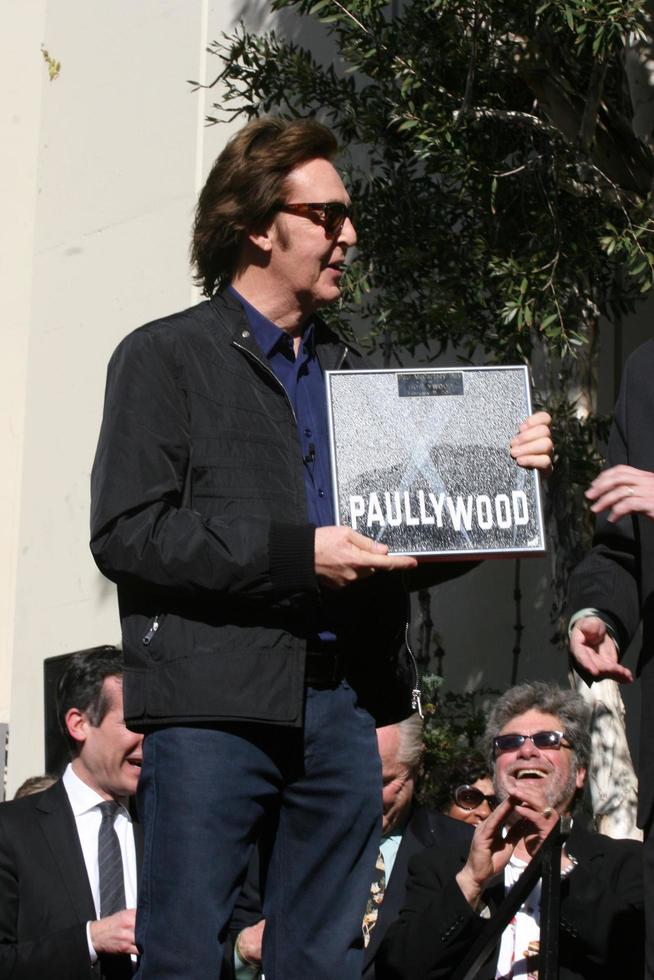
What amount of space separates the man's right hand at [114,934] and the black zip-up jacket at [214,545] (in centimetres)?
158

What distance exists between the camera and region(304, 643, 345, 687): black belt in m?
3.32

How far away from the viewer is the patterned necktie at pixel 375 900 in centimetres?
512

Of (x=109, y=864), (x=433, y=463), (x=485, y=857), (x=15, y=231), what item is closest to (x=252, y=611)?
(x=433, y=463)

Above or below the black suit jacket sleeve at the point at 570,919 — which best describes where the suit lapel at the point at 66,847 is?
above

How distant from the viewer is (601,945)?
4473mm

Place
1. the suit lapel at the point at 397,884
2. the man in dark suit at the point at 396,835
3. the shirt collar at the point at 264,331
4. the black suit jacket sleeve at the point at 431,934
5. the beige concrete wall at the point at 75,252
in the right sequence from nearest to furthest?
the shirt collar at the point at 264,331, the black suit jacket sleeve at the point at 431,934, the man in dark suit at the point at 396,835, the suit lapel at the point at 397,884, the beige concrete wall at the point at 75,252

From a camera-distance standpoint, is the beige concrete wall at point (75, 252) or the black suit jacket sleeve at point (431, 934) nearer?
the black suit jacket sleeve at point (431, 934)

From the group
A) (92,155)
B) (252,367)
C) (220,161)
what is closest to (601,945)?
(252,367)

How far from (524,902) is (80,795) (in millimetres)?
1715

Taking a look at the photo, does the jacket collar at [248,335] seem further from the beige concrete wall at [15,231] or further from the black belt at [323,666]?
the beige concrete wall at [15,231]

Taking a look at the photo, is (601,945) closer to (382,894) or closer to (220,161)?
(382,894)

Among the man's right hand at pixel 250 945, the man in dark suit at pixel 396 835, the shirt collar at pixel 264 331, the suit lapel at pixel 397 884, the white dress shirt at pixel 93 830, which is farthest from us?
the white dress shirt at pixel 93 830

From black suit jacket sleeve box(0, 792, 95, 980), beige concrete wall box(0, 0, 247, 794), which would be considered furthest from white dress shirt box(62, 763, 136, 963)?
beige concrete wall box(0, 0, 247, 794)

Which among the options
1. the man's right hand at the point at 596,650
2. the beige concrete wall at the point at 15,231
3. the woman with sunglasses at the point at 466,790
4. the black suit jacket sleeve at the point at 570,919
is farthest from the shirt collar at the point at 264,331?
the beige concrete wall at the point at 15,231
